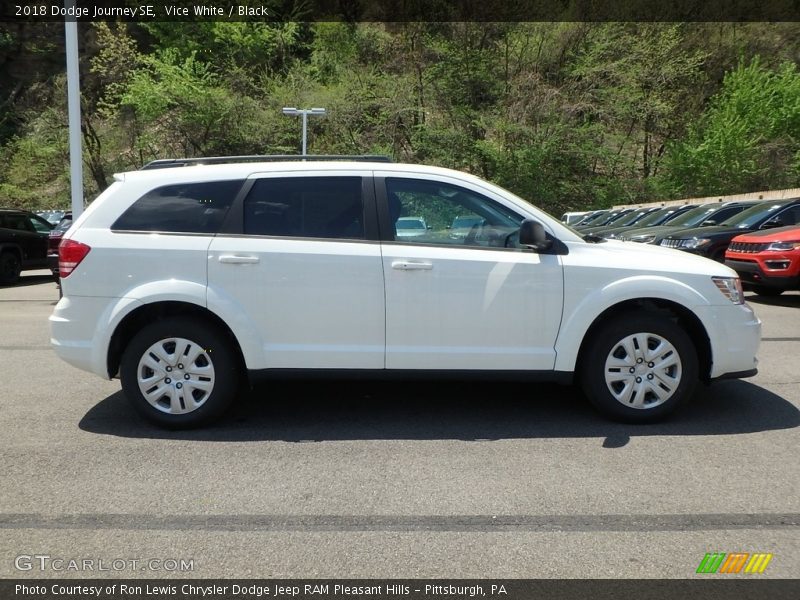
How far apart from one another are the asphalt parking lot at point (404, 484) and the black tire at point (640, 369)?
0.63 feet

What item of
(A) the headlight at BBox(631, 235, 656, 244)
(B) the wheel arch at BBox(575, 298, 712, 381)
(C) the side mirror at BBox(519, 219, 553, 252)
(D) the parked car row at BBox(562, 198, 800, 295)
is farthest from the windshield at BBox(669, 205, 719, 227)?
(C) the side mirror at BBox(519, 219, 553, 252)

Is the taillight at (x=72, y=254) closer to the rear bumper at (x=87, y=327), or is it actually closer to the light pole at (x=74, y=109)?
the rear bumper at (x=87, y=327)

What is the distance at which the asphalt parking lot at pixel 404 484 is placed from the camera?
2988 millimetres

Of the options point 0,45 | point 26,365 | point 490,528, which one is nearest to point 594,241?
point 490,528

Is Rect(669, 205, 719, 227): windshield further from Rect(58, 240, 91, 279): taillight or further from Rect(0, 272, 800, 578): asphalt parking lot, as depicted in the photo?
Rect(58, 240, 91, 279): taillight

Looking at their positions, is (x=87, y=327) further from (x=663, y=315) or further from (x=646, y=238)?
(x=646, y=238)

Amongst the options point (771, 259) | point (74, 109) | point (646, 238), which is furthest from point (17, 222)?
point (771, 259)

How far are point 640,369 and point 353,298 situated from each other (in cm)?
214

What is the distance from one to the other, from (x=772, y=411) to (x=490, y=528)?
3.09 metres

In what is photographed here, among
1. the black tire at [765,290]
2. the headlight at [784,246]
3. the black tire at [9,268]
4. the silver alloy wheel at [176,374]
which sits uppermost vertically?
the headlight at [784,246]

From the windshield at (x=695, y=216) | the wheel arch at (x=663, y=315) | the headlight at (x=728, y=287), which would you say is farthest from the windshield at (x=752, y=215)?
the wheel arch at (x=663, y=315)

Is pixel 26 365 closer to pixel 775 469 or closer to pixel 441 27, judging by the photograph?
pixel 775 469

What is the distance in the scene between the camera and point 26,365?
22.0 feet

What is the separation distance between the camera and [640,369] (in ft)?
15.3
